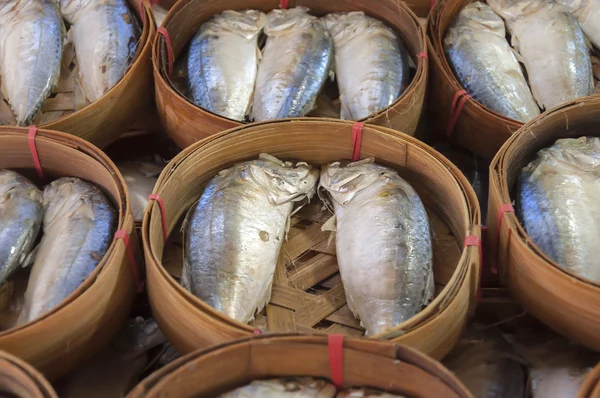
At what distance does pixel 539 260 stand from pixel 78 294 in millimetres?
1059

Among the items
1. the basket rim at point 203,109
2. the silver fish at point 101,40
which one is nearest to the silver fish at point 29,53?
the silver fish at point 101,40

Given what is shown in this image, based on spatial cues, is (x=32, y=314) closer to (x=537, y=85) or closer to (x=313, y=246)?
(x=313, y=246)

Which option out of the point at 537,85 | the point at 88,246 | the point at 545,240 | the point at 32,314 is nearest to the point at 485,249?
the point at 545,240

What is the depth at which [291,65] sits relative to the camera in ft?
6.97

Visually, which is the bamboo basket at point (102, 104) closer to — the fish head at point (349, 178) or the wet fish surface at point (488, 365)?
the fish head at point (349, 178)

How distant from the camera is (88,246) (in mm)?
1655

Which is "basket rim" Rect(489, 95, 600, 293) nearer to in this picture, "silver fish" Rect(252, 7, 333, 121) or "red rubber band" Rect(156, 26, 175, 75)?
"silver fish" Rect(252, 7, 333, 121)

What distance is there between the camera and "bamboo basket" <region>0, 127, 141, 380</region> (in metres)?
1.40

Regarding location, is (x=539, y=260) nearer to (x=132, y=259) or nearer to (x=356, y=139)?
(x=356, y=139)

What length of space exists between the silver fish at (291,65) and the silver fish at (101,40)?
480mm

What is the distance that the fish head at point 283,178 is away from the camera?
6.03 ft

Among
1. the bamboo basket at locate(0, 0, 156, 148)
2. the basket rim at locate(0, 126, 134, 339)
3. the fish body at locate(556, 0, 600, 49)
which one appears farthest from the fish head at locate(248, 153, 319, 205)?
the fish body at locate(556, 0, 600, 49)

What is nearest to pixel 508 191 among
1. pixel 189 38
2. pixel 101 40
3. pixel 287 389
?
pixel 287 389

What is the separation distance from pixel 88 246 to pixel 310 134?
704mm
